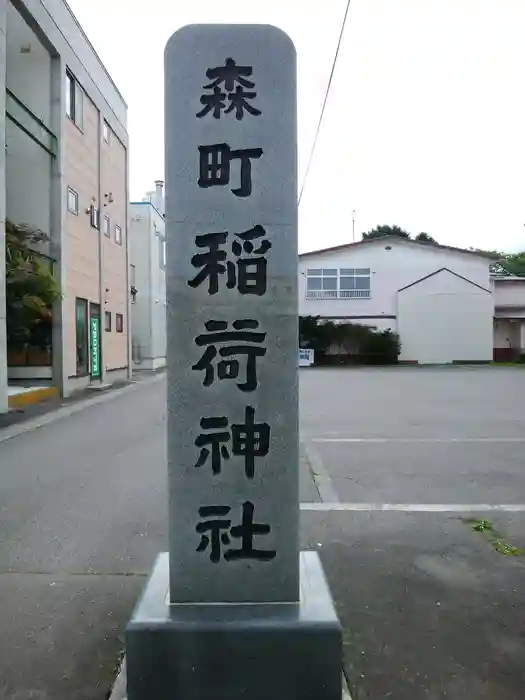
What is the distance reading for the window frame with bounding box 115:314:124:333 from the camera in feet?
76.4

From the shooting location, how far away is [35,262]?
14.9 meters

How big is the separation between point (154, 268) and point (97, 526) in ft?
91.9

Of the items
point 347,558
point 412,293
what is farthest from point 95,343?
point 412,293

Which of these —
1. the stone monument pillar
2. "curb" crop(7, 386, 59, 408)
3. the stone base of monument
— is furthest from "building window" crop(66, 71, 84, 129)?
the stone base of monument

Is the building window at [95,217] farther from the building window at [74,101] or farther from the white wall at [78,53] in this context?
the white wall at [78,53]

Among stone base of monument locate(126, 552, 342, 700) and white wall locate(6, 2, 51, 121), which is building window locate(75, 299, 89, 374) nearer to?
white wall locate(6, 2, 51, 121)

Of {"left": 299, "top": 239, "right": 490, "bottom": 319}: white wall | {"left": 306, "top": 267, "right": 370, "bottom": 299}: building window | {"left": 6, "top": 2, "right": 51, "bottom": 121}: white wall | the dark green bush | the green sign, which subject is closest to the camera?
{"left": 6, "top": 2, "right": 51, "bottom": 121}: white wall

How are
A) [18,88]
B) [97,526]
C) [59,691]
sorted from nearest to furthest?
[59,691] < [97,526] < [18,88]

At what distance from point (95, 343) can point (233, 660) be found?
717 inches

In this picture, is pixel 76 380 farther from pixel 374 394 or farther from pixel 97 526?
pixel 97 526

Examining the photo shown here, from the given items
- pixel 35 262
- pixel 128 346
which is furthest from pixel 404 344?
pixel 35 262

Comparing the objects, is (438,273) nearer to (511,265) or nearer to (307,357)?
(307,357)

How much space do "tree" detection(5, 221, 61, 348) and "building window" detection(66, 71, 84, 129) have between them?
444cm

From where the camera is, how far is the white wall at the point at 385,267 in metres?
37.9
